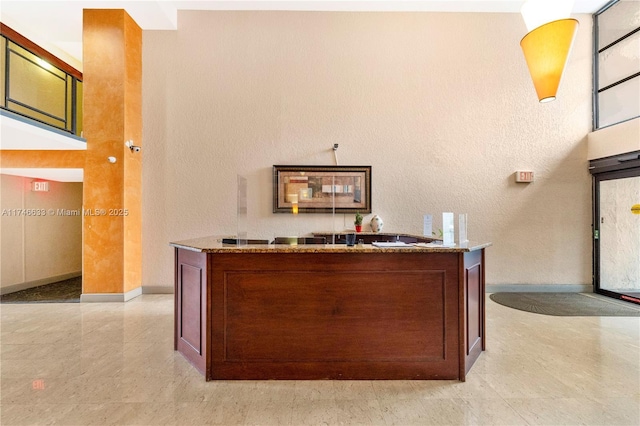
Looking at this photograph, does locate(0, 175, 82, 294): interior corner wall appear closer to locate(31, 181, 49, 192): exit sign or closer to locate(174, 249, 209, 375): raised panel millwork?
locate(31, 181, 49, 192): exit sign

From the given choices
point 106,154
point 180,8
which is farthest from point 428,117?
point 106,154

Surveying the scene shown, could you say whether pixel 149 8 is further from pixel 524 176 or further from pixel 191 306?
pixel 524 176

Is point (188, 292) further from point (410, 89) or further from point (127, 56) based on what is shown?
point (410, 89)

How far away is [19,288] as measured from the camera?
5875 mm

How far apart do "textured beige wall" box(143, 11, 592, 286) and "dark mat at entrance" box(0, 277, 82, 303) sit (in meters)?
3.37

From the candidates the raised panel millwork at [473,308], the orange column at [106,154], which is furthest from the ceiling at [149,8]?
the raised panel millwork at [473,308]

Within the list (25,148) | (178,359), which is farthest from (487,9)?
(25,148)

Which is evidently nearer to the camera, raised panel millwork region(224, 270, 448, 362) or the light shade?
the light shade

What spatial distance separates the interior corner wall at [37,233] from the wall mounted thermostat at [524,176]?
8.66 metres

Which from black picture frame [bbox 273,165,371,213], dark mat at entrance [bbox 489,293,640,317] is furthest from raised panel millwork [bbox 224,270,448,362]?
black picture frame [bbox 273,165,371,213]

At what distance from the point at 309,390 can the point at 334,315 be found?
564 millimetres

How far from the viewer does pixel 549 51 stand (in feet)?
7.63

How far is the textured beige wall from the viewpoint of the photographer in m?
5.68

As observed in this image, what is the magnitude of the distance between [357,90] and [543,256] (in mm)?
4330
